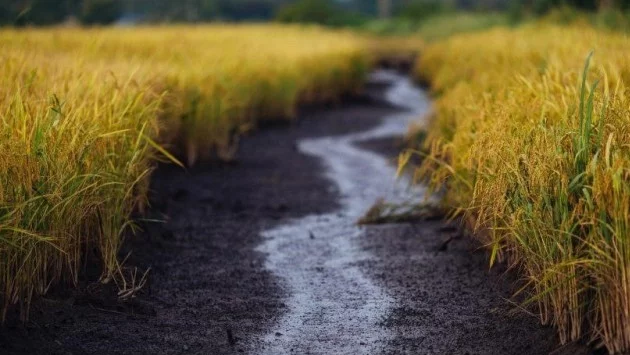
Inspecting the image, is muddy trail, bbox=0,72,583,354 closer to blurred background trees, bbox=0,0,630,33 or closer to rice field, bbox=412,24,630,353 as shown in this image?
rice field, bbox=412,24,630,353

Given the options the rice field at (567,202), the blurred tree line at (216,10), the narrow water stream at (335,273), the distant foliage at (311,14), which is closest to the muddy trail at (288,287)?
the narrow water stream at (335,273)

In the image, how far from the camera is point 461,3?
198 ft

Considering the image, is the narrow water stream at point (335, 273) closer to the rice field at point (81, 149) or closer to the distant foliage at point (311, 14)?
the rice field at point (81, 149)

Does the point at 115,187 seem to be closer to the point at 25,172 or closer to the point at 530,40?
the point at 25,172

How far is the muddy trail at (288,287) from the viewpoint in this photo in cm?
348

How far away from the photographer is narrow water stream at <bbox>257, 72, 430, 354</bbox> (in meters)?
3.61

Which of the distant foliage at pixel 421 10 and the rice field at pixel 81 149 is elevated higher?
the rice field at pixel 81 149

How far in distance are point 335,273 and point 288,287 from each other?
A: 1.07 feet

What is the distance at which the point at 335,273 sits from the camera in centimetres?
457

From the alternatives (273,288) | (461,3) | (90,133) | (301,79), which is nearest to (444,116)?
(273,288)

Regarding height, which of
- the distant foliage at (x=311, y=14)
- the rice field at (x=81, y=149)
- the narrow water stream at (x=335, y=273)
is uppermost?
the rice field at (x=81, y=149)

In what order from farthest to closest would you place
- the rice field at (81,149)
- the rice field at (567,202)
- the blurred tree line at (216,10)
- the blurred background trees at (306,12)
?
the blurred tree line at (216,10) < the blurred background trees at (306,12) < the rice field at (81,149) < the rice field at (567,202)

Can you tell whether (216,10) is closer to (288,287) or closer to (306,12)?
(306,12)

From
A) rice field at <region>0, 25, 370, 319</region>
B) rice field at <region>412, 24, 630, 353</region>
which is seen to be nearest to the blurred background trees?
rice field at <region>0, 25, 370, 319</region>
